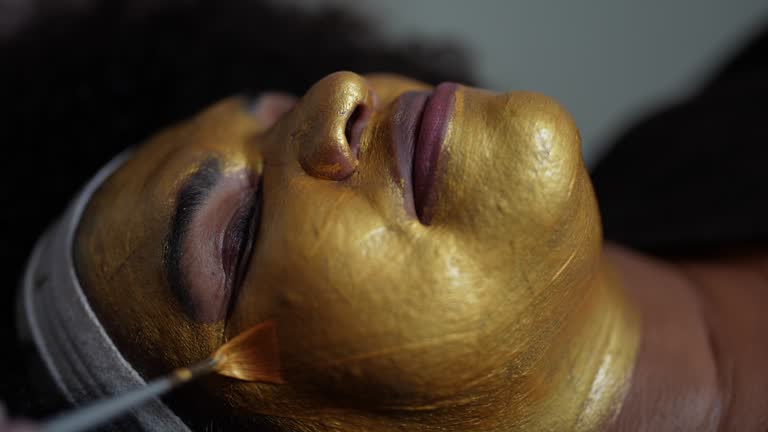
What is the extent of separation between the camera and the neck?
72 centimetres

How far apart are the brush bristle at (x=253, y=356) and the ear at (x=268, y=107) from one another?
278mm

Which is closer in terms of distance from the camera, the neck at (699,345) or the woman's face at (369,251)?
the woman's face at (369,251)

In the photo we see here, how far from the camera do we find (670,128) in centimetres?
127

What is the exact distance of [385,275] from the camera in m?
0.58

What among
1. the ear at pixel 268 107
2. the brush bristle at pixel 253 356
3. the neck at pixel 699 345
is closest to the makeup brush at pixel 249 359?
the brush bristle at pixel 253 356

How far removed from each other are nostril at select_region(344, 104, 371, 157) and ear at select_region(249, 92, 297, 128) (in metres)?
0.13

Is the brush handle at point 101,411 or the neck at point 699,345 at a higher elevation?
the brush handle at point 101,411

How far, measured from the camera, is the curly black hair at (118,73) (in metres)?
0.97

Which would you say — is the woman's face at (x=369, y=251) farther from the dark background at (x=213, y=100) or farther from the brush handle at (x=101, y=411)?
the dark background at (x=213, y=100)

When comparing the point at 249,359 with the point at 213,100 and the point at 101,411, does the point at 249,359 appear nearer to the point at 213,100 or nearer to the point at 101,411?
the point at 101,411

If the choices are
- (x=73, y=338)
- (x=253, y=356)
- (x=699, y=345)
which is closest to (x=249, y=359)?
(x=253, y=356)

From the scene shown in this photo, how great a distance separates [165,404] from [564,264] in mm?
456

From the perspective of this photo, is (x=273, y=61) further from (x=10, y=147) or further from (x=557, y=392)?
(x=557, y=392)

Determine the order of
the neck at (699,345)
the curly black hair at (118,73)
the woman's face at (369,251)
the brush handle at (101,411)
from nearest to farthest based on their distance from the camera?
the brush handle at (101,411), the woman's face at (369,251), the neck at (699,345), the curly black hair at (118,73)
